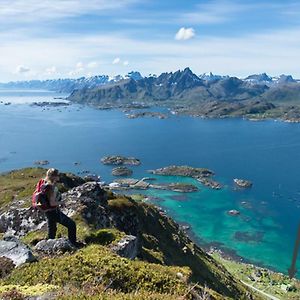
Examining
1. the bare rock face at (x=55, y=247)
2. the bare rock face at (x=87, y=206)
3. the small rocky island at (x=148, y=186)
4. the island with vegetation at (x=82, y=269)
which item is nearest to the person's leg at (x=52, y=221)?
the island with vegetation at (x=82, y=269)

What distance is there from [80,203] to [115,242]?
10527mm

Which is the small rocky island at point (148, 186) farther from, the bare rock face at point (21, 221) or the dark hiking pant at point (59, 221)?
the dark hiking pant at point (59, 221)

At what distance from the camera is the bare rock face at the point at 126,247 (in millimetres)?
21656

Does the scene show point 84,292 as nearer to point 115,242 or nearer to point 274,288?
point 115,242

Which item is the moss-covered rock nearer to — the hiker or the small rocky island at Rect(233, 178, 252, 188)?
the hiker

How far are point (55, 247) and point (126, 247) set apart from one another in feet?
15.4

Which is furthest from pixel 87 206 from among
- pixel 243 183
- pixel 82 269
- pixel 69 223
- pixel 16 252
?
pixel 243 183

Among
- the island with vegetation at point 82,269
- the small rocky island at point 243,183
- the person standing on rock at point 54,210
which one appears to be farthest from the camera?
the small rocky island at point 243,183

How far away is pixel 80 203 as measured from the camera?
3206 cm

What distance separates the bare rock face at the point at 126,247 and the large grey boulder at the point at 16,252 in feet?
17.5

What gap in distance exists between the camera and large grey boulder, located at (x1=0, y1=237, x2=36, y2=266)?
1636 centimetres

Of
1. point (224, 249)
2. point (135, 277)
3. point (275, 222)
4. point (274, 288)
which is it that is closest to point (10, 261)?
point (135, 277)

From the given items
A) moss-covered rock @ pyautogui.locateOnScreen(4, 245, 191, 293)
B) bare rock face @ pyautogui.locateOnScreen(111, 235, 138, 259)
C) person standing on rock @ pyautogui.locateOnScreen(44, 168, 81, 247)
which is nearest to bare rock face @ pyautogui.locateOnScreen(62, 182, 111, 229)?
bare rock face @ pyautogui.locateOnScreen(111, 235, 138, 259)

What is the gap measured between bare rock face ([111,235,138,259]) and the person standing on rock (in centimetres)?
217
